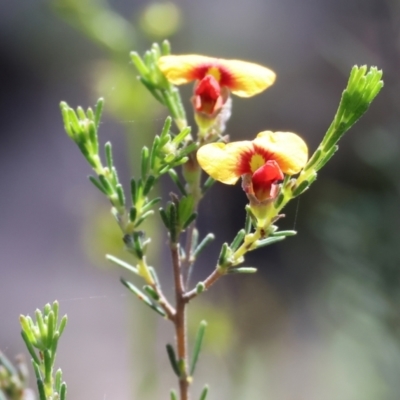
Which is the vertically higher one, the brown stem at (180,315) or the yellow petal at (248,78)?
the yellow petal at (248,78)

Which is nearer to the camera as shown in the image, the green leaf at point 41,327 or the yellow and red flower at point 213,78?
the green leaf at point 41,327

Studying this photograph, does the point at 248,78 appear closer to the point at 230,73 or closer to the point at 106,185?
the point at 230,73

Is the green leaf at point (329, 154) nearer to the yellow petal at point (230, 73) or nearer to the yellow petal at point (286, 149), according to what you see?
the yellow petal at point (286, 149)

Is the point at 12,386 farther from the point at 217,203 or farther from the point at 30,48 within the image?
the point at 30,48

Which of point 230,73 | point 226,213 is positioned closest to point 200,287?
point 230,73

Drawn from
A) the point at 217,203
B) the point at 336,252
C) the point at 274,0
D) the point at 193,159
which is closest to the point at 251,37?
the point at 274,0

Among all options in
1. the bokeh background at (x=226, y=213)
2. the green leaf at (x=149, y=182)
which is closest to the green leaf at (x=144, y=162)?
the green leaf at (x=149, y=182)

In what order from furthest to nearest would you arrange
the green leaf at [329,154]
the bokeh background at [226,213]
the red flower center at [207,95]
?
the bokeh background at [226,213] < the red flower center at [207,95] < the green leaf at [329,154]
